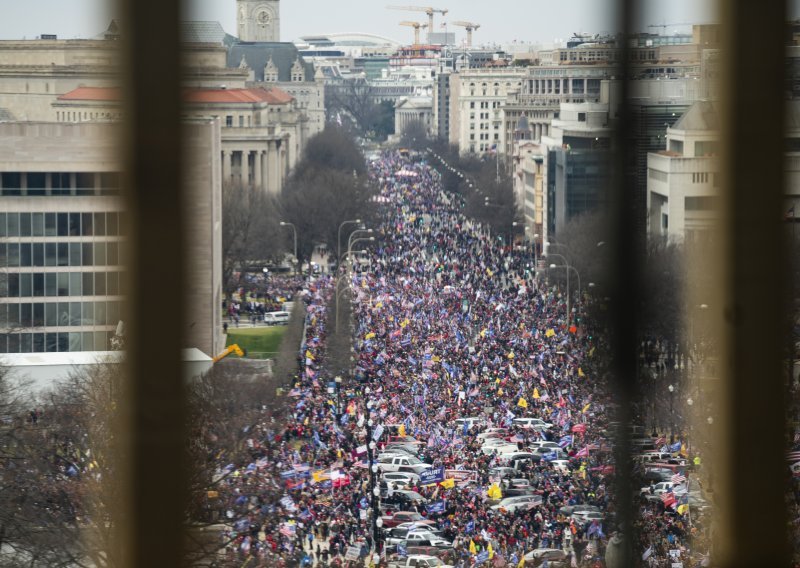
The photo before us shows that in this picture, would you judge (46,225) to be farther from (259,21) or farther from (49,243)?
(259,21)

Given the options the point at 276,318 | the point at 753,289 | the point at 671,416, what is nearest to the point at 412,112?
the point at 276,318

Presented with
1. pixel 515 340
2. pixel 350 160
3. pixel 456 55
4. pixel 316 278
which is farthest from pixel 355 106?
pixel 515 340

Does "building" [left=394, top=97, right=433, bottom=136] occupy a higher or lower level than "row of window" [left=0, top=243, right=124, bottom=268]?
higher

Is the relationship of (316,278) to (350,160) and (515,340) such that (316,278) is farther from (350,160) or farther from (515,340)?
(350,160)

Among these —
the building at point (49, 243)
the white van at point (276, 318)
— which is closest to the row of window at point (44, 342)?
the building at point (49, 243)

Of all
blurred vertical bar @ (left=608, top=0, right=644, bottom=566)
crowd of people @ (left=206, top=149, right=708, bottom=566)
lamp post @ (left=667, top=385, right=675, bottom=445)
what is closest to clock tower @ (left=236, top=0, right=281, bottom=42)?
crowd of people @ (left=206, top=149, right=708, bottom=566)

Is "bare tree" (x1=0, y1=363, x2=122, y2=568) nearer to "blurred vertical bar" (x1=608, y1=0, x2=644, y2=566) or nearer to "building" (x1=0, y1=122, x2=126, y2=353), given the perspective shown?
"blurred vertical bar" (x1=608, y1=0, x2=644, y2=566)

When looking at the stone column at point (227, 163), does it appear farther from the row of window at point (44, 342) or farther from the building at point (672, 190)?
the building at point (672, 190)

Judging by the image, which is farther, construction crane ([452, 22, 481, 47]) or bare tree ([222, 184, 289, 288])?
construction crane ([452, 22, 481, 47])
